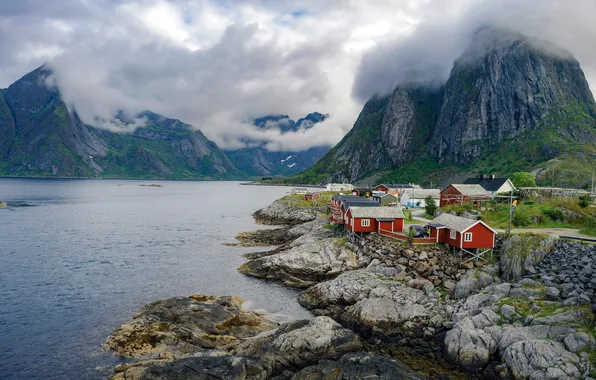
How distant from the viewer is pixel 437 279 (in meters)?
41.3

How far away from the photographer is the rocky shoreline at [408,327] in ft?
83.7

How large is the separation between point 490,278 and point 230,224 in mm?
76191

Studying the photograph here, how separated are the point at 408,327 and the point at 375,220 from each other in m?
25.0

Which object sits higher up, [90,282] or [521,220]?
[521,220]

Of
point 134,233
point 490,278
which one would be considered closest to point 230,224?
point 134,233

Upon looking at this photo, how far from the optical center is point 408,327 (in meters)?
33.3

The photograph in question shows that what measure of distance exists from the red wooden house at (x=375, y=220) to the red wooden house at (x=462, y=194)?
3418 cm

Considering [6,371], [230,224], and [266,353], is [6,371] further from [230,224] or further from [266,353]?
[230,224]

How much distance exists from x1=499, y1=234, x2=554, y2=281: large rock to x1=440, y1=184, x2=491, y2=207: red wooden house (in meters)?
44.9

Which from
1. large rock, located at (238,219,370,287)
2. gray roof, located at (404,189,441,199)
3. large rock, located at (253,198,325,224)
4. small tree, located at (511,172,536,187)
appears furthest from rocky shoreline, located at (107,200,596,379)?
small tree, located at (511,172,536,187)

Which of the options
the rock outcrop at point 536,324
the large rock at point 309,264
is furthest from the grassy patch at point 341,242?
the rock outcrop at point 536,324

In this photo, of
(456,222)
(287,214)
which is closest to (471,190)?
(456,222)

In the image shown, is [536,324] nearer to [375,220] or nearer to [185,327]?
[185,327]

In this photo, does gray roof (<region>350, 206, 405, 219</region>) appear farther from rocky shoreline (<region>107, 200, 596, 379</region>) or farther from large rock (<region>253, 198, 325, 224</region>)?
large rock (<region>253, 198, 325, 224</region>)
